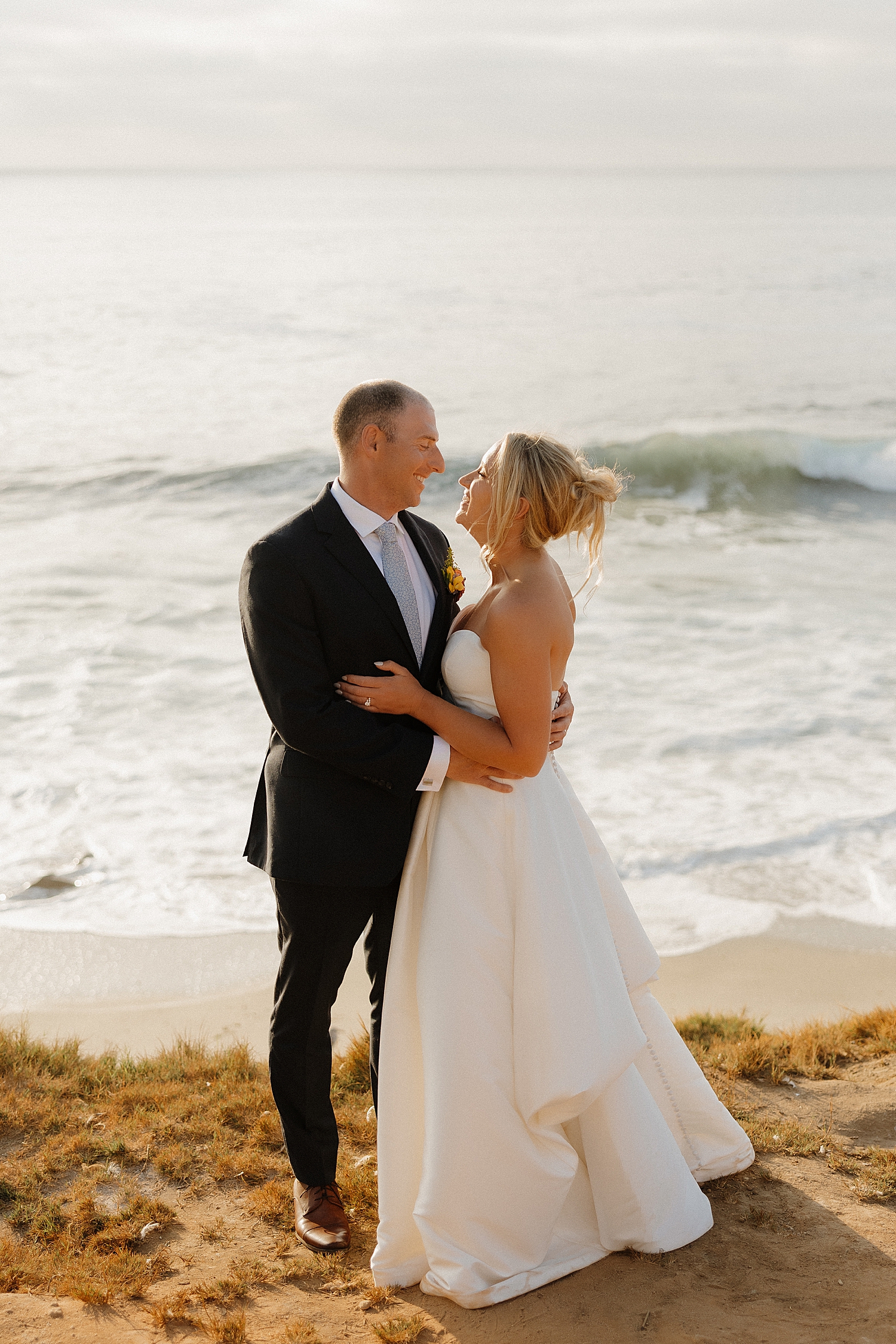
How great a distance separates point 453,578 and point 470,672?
0.38m

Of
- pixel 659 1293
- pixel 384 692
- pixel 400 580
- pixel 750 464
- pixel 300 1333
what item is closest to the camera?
pixel 300 1333

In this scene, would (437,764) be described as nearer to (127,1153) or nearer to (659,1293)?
(659,1293)

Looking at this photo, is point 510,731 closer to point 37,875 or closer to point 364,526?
point 364,526

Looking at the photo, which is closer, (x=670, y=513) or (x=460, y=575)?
(x=460, y=575)

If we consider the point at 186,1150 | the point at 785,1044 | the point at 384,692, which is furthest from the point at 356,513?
the point at 785,1044

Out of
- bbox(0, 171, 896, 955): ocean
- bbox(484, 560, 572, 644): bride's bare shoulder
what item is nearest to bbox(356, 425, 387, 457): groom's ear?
bbox(484, 560, 572, 644): bride's bare shoulder

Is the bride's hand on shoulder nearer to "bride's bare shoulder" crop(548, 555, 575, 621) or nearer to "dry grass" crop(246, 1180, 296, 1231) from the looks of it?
"bride's bare shoulder" crop(548, 555, 575, 621)

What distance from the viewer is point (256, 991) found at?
5.68 meters

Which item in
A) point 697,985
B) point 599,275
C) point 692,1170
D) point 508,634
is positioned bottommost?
point 697,985

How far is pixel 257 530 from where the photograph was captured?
18125mm

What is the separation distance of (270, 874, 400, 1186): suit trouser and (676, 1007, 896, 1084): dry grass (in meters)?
1.77

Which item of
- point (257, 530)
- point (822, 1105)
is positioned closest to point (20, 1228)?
point (822, 1105)

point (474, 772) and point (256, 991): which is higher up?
point (474, 772)

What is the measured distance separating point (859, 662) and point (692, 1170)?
8017mm
